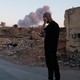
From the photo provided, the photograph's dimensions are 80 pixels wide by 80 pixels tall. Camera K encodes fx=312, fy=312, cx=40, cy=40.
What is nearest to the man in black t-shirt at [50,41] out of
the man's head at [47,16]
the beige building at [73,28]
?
the man's head at [47,16]

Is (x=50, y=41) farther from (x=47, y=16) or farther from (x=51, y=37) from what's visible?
(x=47, y=16)

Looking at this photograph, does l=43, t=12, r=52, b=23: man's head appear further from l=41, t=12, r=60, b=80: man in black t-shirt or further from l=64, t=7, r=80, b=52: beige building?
l=64, t=7, r=80, b=52: beige building

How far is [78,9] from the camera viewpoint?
15.9 meters

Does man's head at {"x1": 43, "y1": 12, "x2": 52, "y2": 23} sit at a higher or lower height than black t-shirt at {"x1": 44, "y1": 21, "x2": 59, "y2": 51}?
higher

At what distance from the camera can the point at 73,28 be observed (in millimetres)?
16578

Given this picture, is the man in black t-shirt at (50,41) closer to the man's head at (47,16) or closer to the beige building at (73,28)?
the man's head at (47,16)

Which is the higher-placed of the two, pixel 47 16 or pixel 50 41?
pixel 47 16

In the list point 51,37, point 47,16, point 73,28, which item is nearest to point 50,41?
point 51,37

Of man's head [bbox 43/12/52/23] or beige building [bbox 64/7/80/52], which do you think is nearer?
man's head [bbox 43/12/52/23]

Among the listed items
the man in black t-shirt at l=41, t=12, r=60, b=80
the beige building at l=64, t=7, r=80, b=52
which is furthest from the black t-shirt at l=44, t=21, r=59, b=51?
the beige building at l=64, t=7, r=80, b=52

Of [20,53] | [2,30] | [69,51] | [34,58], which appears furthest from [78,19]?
[2,30]

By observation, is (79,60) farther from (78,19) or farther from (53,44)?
(53,44)

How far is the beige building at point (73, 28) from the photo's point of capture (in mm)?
16078

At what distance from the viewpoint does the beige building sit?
16078 mm
